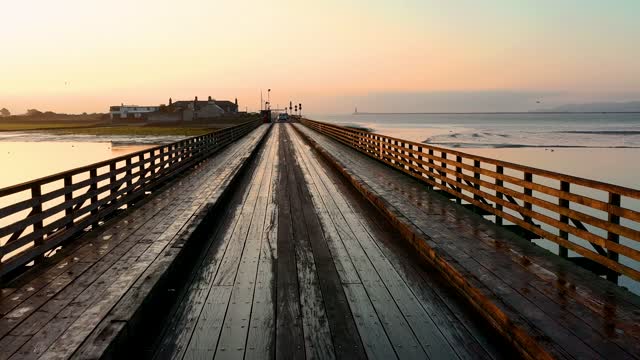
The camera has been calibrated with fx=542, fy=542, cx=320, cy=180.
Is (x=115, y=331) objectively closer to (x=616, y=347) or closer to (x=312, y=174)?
(x=616, y=347)

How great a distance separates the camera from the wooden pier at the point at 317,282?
464 cm

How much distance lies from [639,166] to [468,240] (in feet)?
125

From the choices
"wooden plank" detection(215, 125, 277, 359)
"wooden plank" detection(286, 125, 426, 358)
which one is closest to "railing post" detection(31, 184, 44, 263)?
"wooden plank" detection(215, 125, 277, 359)

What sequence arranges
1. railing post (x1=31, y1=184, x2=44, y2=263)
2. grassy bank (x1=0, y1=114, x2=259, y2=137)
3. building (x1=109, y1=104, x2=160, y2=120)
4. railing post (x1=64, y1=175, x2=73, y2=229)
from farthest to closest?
building (x1=109, y1=104, x2=160, y2=120)
grassy bank (x1=0, y1=114, x2=259, y2=137)
railing post (x1=64, y1=175, x2=73, y2=229)
railing post (x1=31, y1=184, x2=44, y2=263)

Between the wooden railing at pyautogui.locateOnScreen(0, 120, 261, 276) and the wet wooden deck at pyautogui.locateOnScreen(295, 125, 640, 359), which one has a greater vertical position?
the wooden railing at pyautogui.locateOnScreen(0, 120, 261, 276)

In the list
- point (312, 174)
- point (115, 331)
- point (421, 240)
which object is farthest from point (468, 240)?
point (312, 174)

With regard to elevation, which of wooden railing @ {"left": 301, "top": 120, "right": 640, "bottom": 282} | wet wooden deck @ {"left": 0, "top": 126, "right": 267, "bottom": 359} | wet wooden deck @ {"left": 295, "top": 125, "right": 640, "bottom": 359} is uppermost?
wooden railing @ {"left": 301, "top": 120, "right": 640, "bottom": 282}

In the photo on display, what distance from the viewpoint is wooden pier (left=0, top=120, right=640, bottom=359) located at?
464cm

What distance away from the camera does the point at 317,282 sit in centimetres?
669

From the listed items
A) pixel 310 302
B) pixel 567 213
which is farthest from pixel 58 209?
pixel 567 213

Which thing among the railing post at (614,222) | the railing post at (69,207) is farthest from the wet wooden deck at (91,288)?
the railing post at (614,222)

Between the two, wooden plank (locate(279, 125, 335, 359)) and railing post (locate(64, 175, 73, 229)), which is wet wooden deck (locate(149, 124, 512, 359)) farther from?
railing post (locate(64, 175, 73, 229))

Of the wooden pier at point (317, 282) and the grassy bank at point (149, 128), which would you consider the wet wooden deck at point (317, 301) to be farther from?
the grassy bank at point (149, 128)

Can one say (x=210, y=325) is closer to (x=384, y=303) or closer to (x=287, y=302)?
(x=287, y=302)
